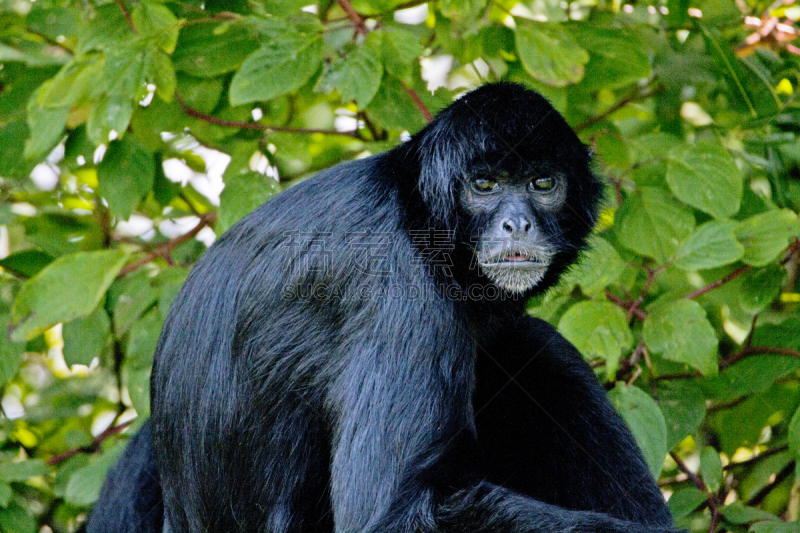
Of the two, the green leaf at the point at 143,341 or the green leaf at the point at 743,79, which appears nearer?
the green leaf at the point at 143,341

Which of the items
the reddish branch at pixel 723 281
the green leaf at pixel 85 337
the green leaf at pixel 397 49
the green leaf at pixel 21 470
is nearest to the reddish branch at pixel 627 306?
the reddish branch at pixel 723 281

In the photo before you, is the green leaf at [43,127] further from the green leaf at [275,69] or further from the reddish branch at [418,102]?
the reddish branch at [418,102]

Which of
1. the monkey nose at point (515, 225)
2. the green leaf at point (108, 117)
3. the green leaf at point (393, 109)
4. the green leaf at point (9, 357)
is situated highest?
the green leaf at point (108, 117)

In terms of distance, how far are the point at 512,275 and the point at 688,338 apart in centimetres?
120

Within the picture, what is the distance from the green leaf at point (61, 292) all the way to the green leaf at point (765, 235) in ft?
12.5

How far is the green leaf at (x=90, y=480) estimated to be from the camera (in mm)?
4957

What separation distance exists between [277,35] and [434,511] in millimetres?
2872

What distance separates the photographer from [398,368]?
364cm

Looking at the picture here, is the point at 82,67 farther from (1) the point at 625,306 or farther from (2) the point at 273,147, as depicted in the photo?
(1) the point at 625,306

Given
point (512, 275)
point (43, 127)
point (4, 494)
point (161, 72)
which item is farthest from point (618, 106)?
point (4, 494)

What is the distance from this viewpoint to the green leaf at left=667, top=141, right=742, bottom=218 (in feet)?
16.2

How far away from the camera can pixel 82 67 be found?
4.63m

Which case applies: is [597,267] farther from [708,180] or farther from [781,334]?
[781,334]

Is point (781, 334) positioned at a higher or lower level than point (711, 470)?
higher
